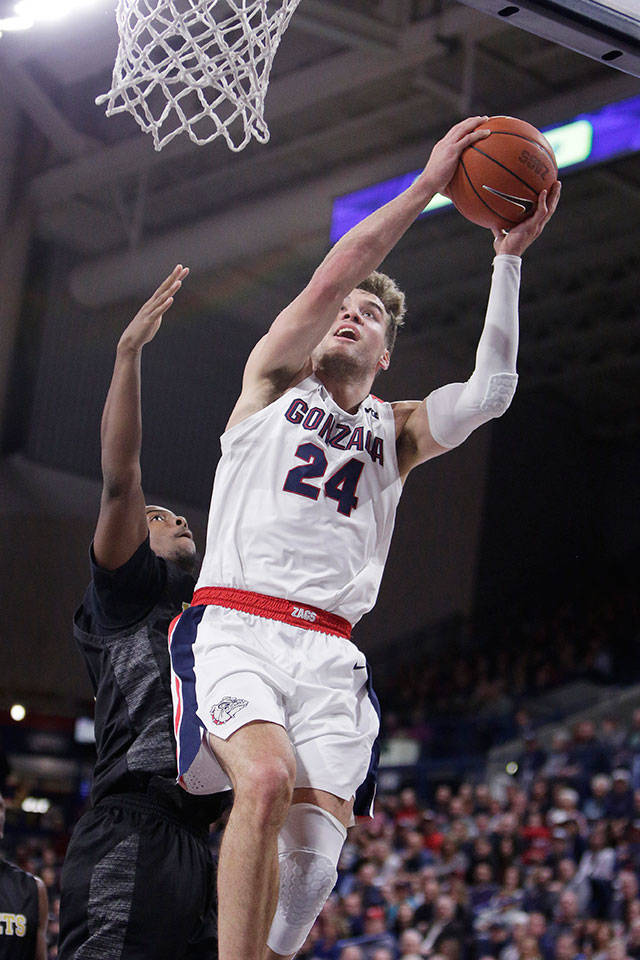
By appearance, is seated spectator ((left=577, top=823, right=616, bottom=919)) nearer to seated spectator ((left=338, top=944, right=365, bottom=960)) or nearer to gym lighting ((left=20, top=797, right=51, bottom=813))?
seated spectator ((left=338, top=944, right=365, bottom=960))

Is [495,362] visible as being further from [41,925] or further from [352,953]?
[352,953]

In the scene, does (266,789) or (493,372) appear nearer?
(266,789)

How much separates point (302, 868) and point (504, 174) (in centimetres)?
191

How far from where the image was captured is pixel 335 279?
319cm

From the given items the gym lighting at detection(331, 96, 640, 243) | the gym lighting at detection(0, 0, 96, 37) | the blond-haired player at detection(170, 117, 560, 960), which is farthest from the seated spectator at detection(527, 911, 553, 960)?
the gym lighting at detection(0, 0, 96, 37)

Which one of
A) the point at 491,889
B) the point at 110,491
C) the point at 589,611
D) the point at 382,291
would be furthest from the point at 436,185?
the point at 589,611

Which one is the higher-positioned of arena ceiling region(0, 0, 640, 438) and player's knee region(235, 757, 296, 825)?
arena ceiling region(0, 0, 640, 438)

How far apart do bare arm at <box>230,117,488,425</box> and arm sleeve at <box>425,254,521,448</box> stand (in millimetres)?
301

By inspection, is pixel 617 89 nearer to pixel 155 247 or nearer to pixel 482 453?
pixel 155 247

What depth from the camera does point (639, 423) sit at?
2166 cm

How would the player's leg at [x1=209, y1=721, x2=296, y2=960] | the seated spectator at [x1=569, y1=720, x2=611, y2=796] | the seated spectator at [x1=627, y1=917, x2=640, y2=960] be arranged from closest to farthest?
the player's leg at [x1=209, y1=721, x2=296, y2=960]
the seated spectator at [x1=627, y1=917, x2=640, y2=960]
the seated spectator at [x1=569, y1=720, x2=611, y2=796]

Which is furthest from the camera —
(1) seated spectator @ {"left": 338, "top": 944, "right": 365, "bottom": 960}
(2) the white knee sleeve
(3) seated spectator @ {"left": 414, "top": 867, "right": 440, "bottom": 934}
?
(3) seated spectator @ {"left": 414, "top": 867, "right": 440, "bottom": 934}

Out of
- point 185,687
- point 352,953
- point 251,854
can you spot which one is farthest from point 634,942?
point 251,854

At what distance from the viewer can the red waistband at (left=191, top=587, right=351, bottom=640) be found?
3.17 metres
